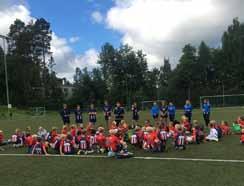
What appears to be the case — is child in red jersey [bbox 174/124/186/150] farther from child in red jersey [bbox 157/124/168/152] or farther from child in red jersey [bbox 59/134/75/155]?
child in red jersey [bbox 59/134/75/155]

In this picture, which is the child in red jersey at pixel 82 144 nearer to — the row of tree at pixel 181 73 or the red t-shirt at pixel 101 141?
the red t-shirt at pixel 101 141

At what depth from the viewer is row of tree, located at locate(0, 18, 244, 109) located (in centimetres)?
8044

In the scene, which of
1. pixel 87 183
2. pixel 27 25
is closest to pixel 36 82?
pixel 27 25

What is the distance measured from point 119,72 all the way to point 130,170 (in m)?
77.9

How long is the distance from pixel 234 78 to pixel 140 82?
2198 centimetres

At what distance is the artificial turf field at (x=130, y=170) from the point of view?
9.55 metres

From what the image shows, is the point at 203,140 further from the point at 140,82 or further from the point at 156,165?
the point at 140,82

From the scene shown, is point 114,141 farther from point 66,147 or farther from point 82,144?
point 66,147

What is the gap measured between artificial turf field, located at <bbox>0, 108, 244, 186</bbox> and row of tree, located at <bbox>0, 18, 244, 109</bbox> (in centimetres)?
6367

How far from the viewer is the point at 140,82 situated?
87.2m

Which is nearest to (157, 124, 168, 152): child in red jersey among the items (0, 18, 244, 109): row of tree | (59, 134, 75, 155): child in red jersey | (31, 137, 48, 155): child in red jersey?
(59, 134, 75, 155): child in red jersey

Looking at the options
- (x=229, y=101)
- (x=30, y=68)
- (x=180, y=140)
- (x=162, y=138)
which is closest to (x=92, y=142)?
(x=162, y=138)

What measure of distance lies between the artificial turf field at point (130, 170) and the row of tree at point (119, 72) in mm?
63671

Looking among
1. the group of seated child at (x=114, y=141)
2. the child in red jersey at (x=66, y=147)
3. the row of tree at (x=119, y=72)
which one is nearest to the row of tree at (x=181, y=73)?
the row of tree at (x=119, y=72)
